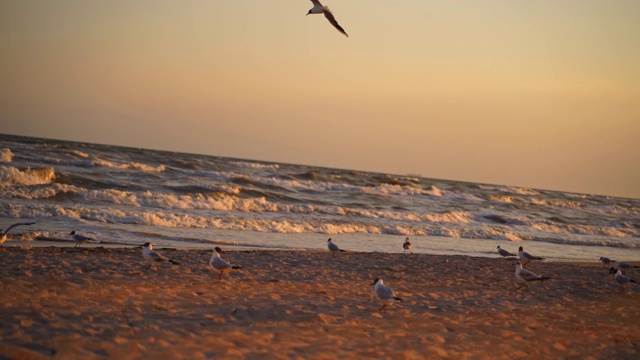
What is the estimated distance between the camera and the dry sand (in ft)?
18.1

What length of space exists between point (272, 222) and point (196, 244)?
5.09 m

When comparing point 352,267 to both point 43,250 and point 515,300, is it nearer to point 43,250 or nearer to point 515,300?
point 515,300

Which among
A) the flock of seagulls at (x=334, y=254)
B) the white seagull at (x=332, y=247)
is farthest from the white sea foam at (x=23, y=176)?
the white seagull at (x=332, y=247)

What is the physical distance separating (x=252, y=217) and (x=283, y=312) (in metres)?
12.9

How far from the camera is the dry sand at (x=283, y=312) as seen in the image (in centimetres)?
552

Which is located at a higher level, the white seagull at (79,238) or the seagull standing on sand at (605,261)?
the seagull standing on sand at (605,261)

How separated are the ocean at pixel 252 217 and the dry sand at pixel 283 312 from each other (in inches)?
153

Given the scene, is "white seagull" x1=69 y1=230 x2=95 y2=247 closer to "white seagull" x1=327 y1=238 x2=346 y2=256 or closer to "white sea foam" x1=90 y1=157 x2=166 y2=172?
"white seagull" x1=327 y1=238 x2=346 y2=256

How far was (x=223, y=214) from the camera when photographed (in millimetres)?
20031

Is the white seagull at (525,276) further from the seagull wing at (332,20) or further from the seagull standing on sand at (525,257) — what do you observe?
the seagull wing at (332,20)

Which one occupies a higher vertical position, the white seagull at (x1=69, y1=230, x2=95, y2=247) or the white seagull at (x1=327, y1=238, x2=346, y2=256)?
the white seagull at (x1=327, y1=238, x2=346, y2=256)

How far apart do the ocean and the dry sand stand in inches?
153

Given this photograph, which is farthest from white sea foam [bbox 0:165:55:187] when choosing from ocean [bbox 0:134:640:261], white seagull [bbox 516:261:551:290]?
white seagull [bbox 516:261:551:290]

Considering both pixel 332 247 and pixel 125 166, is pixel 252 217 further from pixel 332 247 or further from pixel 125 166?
pixel 125 166
